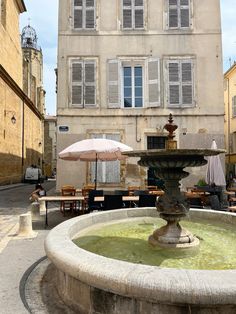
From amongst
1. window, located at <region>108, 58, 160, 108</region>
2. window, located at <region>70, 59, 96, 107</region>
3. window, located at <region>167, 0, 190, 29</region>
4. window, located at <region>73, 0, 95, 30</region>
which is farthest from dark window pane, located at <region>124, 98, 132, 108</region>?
window, located at <region>167, 0, 190, 29</region>

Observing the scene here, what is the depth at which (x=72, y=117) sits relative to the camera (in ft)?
47.3

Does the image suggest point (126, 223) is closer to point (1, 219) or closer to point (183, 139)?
point (1, 219)

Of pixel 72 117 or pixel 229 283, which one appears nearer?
pixel 229 283

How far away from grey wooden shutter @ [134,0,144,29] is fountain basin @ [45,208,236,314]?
13.7 meters

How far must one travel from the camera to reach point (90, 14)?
14.8 m

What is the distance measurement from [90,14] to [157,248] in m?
13.3

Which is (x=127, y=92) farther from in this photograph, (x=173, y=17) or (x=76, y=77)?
(x=173, y=17)

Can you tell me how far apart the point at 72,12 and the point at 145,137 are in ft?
22.6

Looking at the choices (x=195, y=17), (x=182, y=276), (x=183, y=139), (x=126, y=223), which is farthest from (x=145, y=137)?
(x=182, y=276)

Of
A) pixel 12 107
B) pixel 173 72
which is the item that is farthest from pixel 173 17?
pixel 12 107

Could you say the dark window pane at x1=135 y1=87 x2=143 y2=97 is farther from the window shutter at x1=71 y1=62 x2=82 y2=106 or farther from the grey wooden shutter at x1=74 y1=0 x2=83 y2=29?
the grey wooden shutter at x1=74 y1=0 x2=83 y2=29

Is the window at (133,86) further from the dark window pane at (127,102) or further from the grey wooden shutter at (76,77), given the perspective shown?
the grey wooden shutter at (76,77)

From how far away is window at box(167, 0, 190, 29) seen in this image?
579 inches

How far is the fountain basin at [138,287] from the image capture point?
2.32 meters
